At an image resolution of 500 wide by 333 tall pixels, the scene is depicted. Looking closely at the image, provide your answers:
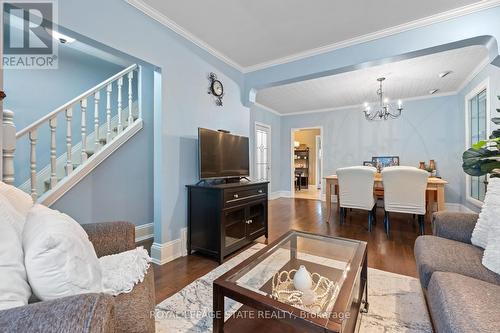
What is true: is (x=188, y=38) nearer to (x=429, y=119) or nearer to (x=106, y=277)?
(x=106, y=277)

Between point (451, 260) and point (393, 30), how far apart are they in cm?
235

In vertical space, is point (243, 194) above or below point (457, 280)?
above

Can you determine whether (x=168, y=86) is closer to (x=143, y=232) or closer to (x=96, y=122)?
(x=96, y=122)

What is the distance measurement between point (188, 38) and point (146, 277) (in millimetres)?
2549

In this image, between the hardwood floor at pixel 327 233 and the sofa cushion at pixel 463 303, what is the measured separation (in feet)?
3.68

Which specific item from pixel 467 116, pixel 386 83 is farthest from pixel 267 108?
pixel 467 116

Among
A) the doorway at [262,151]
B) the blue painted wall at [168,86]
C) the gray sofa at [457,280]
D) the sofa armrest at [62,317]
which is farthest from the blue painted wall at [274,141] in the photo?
the sofa armrest at [62,317]

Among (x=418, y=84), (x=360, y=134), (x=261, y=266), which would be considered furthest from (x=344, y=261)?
(x=360, y=134)

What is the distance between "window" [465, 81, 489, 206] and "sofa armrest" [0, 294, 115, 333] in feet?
15.8

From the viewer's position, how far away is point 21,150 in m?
2.69

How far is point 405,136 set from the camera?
5.06 m

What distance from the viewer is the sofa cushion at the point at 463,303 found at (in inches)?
33.1

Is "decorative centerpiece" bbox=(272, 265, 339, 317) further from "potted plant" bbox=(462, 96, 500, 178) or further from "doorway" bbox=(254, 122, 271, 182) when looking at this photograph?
"doorway" bbox=(254, 122, 271, 182)

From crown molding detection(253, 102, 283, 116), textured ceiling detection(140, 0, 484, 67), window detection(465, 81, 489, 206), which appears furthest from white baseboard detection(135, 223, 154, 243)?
window detection(465, 81, 489, 206)
